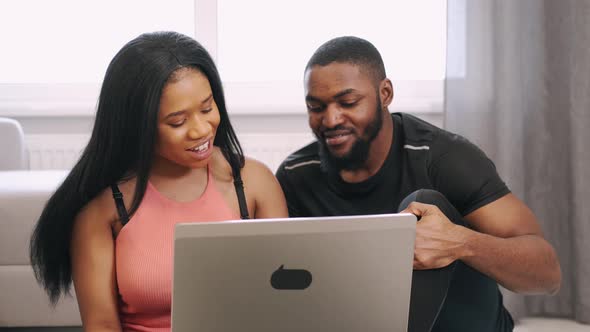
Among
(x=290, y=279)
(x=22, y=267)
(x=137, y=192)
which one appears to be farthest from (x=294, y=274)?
(x=22, y=267)

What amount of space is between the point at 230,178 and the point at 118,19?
1.79 meters

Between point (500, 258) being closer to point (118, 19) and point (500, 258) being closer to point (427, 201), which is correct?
point (427, 201)

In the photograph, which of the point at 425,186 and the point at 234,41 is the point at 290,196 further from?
the point at 234,41

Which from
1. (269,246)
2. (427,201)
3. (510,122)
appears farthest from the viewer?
(510,122)

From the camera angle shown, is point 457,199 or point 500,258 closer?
point 500,258

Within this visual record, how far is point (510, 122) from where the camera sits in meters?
2.63

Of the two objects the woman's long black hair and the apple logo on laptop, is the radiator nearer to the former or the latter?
the woman's long black hair

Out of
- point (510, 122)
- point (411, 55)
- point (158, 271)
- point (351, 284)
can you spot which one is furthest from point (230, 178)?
point (411, 55)

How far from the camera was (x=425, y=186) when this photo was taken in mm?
1656

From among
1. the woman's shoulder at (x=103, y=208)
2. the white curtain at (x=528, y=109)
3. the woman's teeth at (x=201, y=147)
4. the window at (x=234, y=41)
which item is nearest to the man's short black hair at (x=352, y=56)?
the woman's teeth at (x=201, y=147)

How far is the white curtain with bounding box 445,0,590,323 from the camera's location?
262 cm

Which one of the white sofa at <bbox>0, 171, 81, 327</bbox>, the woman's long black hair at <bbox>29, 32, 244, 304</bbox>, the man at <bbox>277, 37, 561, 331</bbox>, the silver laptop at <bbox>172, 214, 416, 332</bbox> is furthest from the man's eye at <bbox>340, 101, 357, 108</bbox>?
the white sofa at <bbox>0, 171, 81, 327</bbox>

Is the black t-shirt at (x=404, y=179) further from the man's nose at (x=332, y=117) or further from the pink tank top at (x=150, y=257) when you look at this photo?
the pink tank top at (x=150, y=257)

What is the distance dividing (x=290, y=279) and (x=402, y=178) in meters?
0.67
